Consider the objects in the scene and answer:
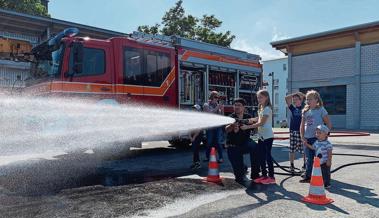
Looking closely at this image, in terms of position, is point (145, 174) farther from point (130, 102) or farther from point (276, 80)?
point (276, 80)

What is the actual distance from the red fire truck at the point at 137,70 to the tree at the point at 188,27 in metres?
23.4

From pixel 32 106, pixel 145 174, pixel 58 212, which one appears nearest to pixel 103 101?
pixel 32 106

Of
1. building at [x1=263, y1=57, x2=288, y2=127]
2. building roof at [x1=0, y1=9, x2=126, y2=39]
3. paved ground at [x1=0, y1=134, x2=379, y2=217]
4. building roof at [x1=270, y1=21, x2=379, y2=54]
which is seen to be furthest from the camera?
building at [x1=263, y1=57, x2=288, y2=127]

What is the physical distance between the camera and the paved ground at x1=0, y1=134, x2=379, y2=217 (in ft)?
14.3

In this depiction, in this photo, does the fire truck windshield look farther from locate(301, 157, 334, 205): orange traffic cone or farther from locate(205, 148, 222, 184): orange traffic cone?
locate(301, 157, 334, 205): orange traffic cone

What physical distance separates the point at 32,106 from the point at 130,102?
2.28 m

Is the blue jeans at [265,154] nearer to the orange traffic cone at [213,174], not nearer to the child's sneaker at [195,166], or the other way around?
the orange traffic cone at [213,174]

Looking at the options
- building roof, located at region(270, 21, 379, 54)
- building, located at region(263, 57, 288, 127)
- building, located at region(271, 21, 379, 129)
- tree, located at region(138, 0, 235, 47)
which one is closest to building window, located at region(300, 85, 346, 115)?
building, located at region(271, 21, 379, 129)

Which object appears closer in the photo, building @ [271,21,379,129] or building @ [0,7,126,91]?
building @ [0,7,126,91]

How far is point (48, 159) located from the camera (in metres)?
9.05

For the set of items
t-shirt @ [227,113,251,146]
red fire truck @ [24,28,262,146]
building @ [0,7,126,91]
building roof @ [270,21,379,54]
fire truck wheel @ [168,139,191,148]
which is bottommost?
fire truck wheel @ [168,139,191,148]

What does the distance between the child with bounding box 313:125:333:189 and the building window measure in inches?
809

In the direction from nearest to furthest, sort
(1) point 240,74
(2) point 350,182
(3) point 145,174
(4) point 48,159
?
(2) point 350,182, (3) point 145,174, (4) point 48,159, (1) point 240,74

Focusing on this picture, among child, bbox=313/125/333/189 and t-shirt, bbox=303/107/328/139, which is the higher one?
t-shirt, bbox=303/107/328/139
